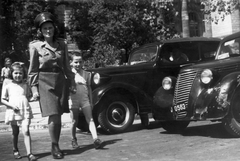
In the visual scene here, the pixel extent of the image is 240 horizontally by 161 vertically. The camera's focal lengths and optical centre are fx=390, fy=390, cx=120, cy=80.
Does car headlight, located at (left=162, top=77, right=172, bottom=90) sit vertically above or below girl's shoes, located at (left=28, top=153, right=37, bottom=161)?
above

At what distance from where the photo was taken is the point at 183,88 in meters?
6.71

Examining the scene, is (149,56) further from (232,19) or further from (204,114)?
(232,19)

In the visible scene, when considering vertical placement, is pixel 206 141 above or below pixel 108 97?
below

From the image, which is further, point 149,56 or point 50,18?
point 149,56

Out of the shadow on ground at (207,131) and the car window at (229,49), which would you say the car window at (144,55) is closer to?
the car window at (229,49)

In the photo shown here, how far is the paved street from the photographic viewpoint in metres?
5.22

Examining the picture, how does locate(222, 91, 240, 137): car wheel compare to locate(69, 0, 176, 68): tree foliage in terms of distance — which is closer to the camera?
locate(222, 91, 240, 137): car wheel

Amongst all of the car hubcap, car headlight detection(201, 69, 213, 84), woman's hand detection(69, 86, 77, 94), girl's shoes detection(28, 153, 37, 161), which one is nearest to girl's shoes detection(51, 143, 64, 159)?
girl's shoes detection(28, 153, 37, 161)

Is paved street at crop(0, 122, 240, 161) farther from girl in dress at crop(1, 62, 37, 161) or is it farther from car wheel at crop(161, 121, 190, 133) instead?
girl in dress at crop(1, 62, 37, 161)

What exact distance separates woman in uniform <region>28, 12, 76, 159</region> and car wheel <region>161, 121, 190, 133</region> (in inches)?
A: 101

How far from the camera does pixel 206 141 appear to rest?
6.12 m

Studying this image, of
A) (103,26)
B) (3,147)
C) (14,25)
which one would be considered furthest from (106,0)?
(3,147)

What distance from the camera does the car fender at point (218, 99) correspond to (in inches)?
239

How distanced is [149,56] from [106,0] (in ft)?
58.1
